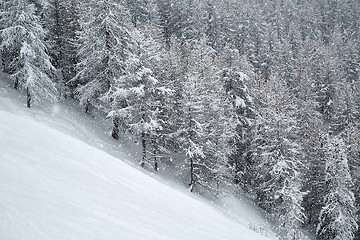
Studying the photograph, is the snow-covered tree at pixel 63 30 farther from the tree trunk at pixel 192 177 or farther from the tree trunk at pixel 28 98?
the tree trunk at pixel 192 177

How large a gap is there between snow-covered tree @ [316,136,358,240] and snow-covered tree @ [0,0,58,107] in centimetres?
2730

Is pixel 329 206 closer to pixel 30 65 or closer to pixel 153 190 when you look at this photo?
pixel 153 190

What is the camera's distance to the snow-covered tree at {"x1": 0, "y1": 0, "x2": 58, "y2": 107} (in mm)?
27047

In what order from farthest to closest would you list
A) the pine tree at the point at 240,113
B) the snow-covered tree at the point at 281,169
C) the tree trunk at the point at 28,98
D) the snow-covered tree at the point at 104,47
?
the pine tree at the point at 240,113
the snow-covered tree at the point at 281,169
the snow-covered tree at the point at 104,47
the tree trunk at the point at 28,98

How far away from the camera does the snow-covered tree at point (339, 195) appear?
3092 cm

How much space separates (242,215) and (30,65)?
23137mm

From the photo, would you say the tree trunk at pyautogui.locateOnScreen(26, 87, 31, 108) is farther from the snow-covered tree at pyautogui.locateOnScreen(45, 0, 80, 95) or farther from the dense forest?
the snow-covered tree at pyautogui.locateOnScreen(45, 0, 80, 95)

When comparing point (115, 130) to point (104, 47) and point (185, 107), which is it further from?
point (104, 47)

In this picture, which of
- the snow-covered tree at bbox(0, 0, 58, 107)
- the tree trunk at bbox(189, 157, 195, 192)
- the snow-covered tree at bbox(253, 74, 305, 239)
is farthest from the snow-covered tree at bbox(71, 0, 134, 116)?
the snow-covered tree at bbox(253, 74, 305, 239)

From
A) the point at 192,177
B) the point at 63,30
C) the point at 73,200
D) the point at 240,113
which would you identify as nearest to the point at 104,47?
the point at 63,30

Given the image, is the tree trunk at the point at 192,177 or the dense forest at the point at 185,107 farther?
the tree trunk at the point at 192,177

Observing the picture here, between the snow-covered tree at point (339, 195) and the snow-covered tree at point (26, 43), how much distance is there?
27.3 meters

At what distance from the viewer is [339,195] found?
3120 cm

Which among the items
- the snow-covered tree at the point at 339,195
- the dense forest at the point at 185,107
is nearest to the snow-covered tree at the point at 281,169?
the dense forest at the point at 185,107
